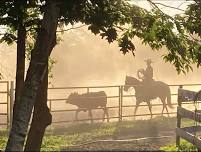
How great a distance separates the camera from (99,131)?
1476cm

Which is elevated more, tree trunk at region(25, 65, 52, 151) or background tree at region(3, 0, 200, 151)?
background tree at region(3, 0, 200, 151)

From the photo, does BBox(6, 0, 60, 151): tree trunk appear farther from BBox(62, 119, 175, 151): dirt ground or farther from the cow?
the cow

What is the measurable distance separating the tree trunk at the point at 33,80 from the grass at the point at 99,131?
7206 mm

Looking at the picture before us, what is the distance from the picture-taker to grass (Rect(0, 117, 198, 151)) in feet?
42.3

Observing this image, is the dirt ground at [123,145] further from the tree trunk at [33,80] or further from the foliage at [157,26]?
the tree trunk at [33,80]

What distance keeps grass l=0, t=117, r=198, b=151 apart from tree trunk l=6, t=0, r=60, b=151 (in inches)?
284

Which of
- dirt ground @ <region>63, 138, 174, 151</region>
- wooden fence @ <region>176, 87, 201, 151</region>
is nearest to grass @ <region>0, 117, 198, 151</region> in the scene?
dirt ground @ <region>63, 138, 174, 151</region>

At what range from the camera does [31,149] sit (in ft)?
25.7

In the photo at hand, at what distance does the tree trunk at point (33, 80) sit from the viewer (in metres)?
4.50

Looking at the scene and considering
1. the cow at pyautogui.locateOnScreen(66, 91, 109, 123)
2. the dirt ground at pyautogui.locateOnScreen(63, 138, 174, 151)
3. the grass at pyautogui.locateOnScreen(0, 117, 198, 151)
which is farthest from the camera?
the cow at pyautogui.locateOnScreen(66, 91, 109, 123)

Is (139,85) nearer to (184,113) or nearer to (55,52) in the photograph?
(184,113)

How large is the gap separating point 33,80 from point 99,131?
10390 mm

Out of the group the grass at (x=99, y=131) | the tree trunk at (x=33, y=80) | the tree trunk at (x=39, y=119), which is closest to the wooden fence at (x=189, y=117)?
the tree trunk at (x=39, y=119)

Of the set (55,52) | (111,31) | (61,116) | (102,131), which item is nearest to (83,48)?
(55,52)
